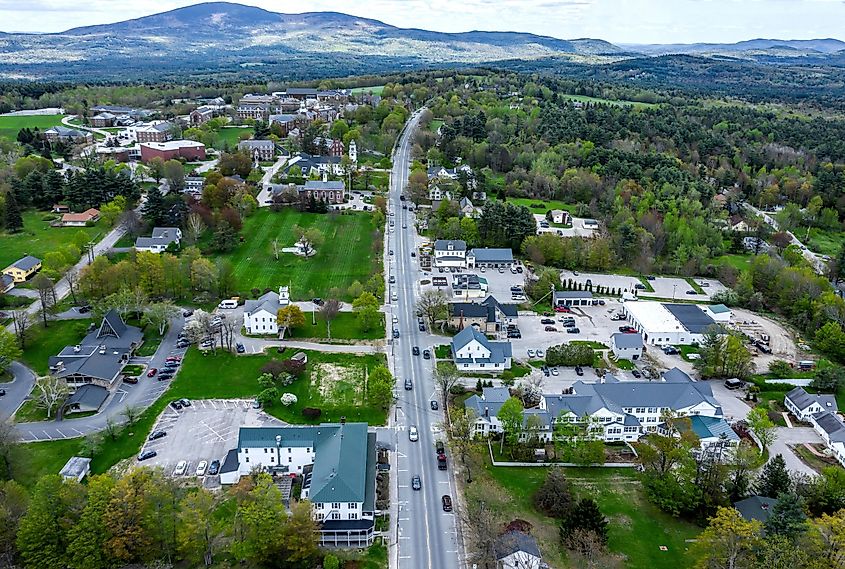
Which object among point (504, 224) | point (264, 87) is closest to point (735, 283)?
point (504, 224)

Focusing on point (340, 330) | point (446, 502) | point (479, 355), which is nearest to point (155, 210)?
point (340, 330)

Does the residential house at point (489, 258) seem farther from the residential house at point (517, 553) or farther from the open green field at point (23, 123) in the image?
the open green field at point (23, 123)

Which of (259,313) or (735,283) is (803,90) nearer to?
(735,283)

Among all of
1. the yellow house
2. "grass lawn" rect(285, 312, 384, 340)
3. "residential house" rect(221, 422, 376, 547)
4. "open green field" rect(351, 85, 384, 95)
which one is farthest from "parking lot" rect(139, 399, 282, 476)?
"open green field" rect(351, 85, 384, 95)

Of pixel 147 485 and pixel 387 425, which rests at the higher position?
pixel 147 485

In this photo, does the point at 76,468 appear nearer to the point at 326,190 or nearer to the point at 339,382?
the point at 339,382

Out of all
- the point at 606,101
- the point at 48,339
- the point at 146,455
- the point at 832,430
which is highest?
the point at 606,101

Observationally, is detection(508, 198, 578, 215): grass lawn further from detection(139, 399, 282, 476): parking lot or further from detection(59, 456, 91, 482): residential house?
detection(59, 456, 91, 482): residential house
